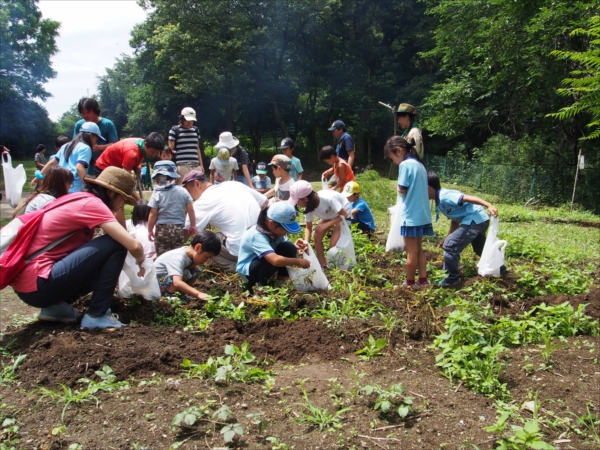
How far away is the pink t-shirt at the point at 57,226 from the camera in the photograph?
11.4 ft

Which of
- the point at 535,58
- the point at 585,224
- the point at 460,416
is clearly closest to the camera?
the point at 460,416

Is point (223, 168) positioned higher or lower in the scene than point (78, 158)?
lower

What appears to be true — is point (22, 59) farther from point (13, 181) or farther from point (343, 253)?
point (343, 253)

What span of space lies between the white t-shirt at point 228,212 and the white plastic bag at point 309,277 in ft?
3.37

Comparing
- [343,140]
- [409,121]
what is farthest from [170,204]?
[343,140]

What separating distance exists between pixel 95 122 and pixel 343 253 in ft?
10.6

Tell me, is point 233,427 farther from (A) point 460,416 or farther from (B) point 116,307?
(B) point 116,307

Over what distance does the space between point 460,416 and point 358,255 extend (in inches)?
141

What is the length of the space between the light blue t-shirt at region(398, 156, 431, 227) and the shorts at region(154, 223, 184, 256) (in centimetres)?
235

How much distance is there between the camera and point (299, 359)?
11.0ft

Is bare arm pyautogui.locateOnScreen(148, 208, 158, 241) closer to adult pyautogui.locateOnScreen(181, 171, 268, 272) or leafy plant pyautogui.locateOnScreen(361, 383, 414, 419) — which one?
adult pyautogui.locateOnScreen(181, 171, 268, 272)

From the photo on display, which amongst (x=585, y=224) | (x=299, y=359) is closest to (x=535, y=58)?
(x=585, y=224)

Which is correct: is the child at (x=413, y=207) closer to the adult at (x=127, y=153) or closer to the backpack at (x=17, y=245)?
the adult at (x=127, y=153)

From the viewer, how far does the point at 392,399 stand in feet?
8.78
